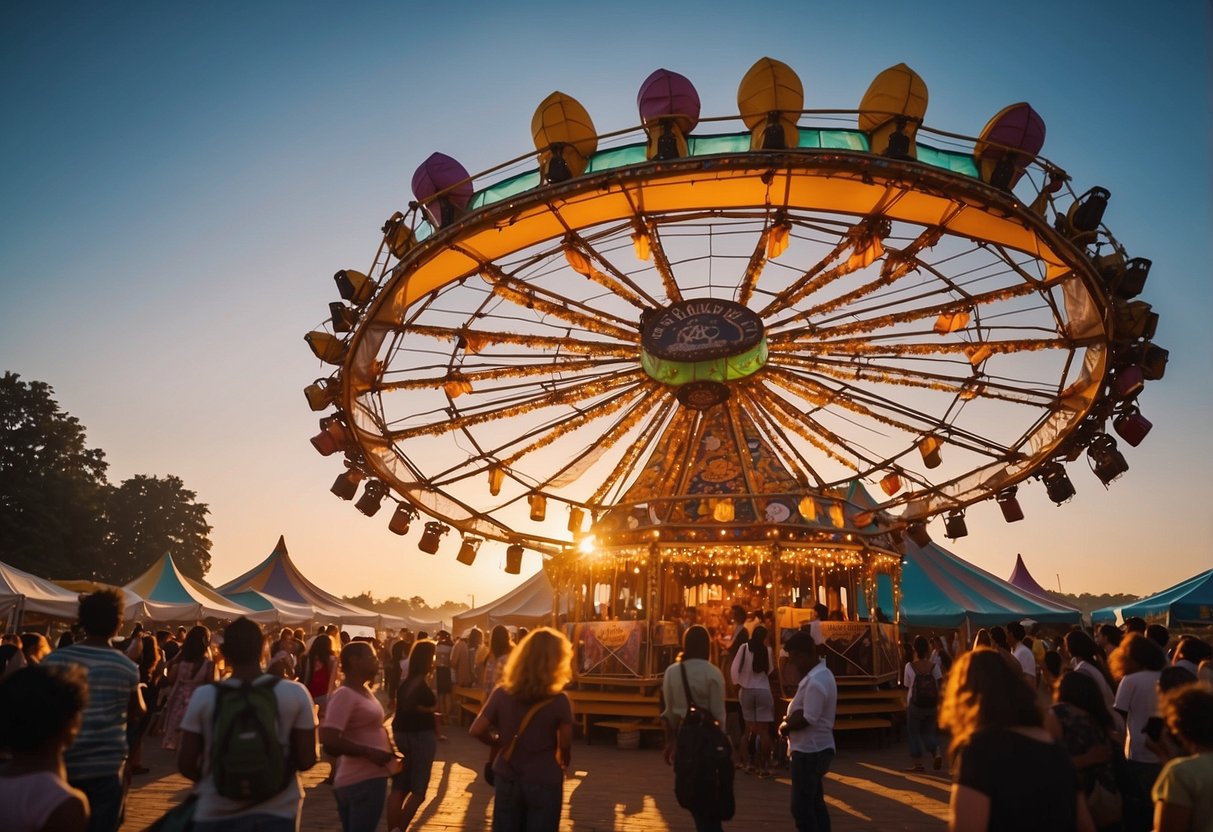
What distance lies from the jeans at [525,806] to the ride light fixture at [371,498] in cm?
1322

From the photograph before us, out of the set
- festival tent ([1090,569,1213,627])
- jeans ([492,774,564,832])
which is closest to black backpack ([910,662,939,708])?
jeans ([492,774,564,832])

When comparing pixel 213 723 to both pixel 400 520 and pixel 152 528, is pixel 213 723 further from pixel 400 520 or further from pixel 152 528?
pixel 152 528

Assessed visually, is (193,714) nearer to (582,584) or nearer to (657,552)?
(657,552)

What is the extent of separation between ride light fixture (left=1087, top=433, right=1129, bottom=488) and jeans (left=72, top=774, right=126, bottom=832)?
49.9 feet

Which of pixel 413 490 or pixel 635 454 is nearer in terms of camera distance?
pixel 413 490

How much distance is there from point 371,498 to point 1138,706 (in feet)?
48.0

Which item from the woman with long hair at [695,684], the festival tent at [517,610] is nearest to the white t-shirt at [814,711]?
the woman with long hair at [695,684]

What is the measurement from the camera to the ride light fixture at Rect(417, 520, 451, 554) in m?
18.8

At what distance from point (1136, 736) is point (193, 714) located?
635cm

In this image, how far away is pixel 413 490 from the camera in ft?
58.4

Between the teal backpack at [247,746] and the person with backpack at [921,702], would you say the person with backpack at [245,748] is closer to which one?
the teal backpack at [247,746]

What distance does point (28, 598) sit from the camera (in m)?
20.4

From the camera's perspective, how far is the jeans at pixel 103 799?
14.1 ft

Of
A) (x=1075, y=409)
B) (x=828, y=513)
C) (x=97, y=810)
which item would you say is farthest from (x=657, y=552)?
(x=97, y=810)
